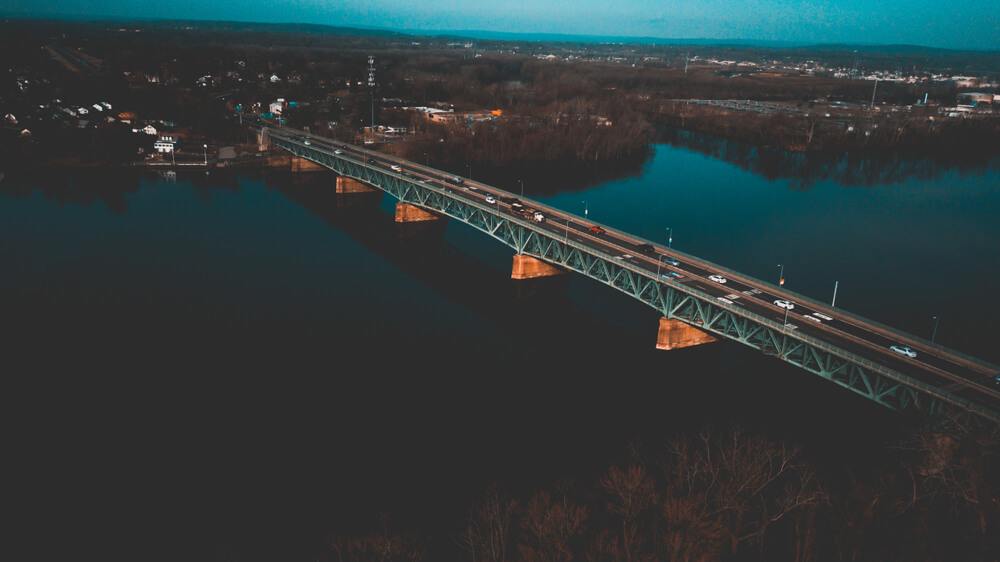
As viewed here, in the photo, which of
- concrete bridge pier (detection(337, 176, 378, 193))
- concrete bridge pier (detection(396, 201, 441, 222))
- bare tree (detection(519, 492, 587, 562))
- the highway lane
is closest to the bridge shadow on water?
bare tree (detection(519, 492, 587, 562))

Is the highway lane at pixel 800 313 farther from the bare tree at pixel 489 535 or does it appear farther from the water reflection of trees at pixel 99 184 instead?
the water reflection of trees at pixel 99 184

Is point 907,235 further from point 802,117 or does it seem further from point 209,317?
point 802,117

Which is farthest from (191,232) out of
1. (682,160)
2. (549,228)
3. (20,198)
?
(682,160)

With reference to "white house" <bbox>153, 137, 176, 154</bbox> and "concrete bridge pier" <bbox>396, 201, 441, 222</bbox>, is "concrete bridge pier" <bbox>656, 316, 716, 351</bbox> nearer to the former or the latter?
"concrete bridge pier" <bbox>396, 201, 441, 222</bbox>

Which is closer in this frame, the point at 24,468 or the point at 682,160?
the point at 24,468

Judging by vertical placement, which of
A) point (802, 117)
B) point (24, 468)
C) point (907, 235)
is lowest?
point (24, 468)

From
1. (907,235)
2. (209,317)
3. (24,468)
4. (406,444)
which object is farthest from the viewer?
(907,235)

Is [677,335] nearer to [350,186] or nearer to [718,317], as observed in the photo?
[718,317]
